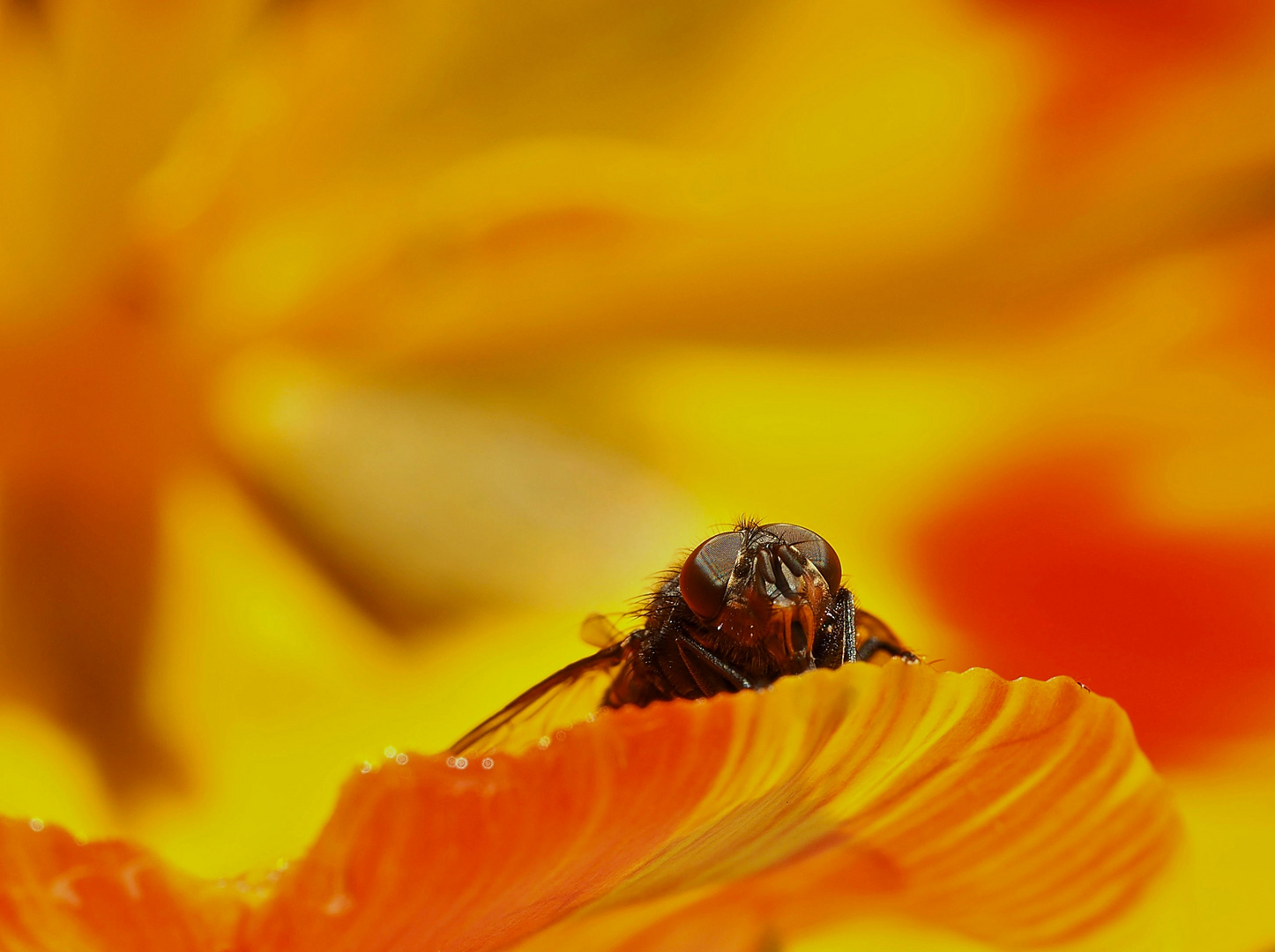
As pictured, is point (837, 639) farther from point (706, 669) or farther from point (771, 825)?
point (771, 825)

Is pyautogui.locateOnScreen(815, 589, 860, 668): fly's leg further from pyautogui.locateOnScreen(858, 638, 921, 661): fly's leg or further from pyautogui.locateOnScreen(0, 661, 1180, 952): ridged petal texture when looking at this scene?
pyautogui.locateOnScreen(0, 661, 1180, 952): ridged petal texture

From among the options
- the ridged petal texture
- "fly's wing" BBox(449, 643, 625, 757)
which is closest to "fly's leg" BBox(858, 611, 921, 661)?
"fly's wing" BBox(449, 643, 625, 757)

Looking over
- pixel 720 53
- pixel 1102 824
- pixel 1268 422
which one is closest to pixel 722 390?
pixel 720 53

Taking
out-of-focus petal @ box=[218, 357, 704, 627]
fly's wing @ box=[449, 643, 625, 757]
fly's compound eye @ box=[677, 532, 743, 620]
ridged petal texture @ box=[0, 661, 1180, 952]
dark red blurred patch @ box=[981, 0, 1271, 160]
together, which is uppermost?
dark red blurred patch @ box=[981, 0, 1271, 160]

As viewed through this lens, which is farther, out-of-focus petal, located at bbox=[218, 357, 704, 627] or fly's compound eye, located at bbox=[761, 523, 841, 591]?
out-of-focus petal, located at bbox=[218, 357, 704, 627]

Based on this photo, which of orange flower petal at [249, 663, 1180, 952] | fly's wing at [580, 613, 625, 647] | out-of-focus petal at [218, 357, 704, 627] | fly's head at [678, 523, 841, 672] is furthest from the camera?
out-of-focus petal at [218, 357, 704, 627]

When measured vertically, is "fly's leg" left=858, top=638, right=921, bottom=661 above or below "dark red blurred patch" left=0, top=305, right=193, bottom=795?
below

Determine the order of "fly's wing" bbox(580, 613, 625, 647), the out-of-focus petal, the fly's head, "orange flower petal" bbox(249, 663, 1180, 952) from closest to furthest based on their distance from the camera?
"orange flower petal" bbox(249, 663, 1180, 952), the fly's head, "fly's wing" bbox(580, 613, 625, 647), the out-of-focus petal
